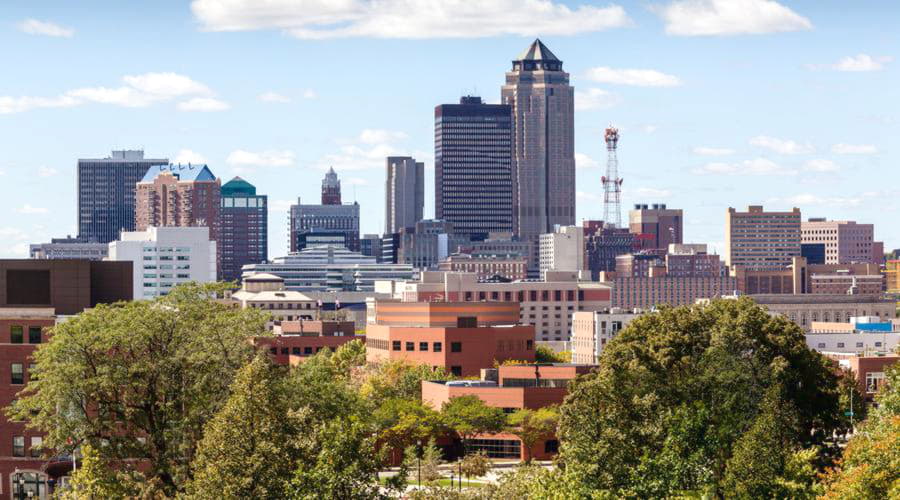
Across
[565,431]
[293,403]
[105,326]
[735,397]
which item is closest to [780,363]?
[735,397]

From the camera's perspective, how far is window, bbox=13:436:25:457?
125 meters

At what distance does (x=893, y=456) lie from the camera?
3233 inches

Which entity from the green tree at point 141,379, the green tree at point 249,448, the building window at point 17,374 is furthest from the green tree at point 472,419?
the green tree at point 249,448

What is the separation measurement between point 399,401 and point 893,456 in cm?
9347

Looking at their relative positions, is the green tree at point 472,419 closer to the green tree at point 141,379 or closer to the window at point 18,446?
the window at point 18,446

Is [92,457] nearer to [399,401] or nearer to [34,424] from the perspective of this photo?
[34,424]

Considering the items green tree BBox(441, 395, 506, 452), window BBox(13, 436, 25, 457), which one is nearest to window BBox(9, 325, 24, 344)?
window BBox(13, 436, 25, 457)

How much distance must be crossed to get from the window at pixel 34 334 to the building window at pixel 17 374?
2.53m

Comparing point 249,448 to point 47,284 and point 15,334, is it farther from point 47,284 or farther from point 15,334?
point 47,284

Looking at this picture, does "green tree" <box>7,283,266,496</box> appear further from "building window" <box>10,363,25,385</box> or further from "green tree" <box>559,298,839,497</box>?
"building window" <box>10,363,25,385</box>

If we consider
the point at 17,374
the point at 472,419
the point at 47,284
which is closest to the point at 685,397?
the point at 17,374

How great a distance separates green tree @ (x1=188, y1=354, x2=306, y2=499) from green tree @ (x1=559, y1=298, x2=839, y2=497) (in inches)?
713

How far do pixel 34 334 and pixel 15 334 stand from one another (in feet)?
4.27

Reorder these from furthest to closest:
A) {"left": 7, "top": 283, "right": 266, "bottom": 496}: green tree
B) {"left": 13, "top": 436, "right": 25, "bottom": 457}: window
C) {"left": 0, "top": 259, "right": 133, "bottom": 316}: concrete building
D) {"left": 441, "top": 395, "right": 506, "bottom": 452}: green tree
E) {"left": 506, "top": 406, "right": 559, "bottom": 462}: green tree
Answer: {"left": 441, "top": 395, "right": 506, "bottom": 452}: green tree < {"left": 506, "top": 406, "right": 559, "bottom": 462}: green tree < {"left": 0, "top": 259, "right": 133, "bottom": 316}: concrete building < {"left": 13, "top": 436, "right": 25, "bottom": 457}: window < {"left": 7, "top": 283, "right": 266, "bottom": 496}: green tree
